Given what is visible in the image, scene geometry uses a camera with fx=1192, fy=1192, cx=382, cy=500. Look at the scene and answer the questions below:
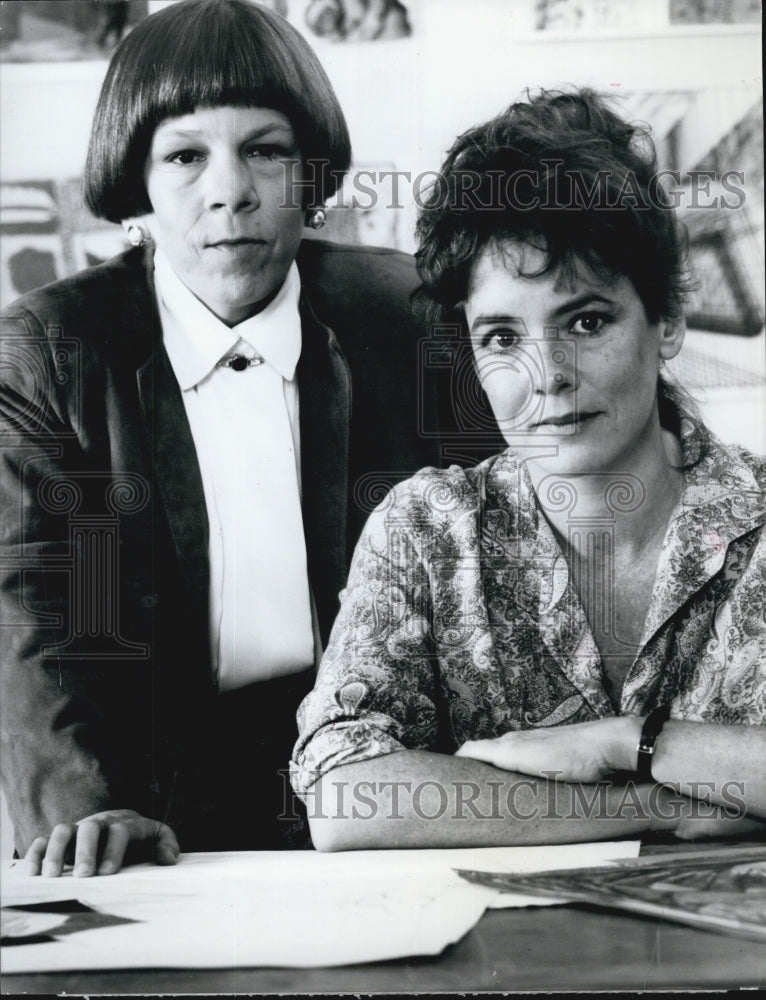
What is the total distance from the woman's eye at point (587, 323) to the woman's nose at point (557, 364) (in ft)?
0.10

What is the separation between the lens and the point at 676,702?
265 cm

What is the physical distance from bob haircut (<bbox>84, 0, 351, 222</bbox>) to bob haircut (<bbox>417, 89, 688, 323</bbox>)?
284 millimetres

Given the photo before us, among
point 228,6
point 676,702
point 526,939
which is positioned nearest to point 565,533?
point 676,702

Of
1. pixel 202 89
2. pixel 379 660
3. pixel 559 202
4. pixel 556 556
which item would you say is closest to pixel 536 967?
pixel 379 660

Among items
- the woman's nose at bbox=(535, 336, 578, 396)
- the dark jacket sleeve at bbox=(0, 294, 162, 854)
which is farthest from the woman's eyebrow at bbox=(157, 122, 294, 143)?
the woman's nose at bbox=(535, 336, 578, 396)

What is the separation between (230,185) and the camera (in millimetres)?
2709

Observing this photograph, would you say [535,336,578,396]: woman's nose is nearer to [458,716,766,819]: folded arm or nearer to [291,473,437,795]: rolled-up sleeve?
[291,473,437,795]: rolled-up sleeve

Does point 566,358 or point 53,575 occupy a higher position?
point 566,358

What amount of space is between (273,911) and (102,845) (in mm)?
408

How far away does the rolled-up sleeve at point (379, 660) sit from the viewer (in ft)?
8.41

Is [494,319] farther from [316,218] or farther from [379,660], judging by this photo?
[379,660]

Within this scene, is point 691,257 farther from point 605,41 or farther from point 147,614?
point 147,614

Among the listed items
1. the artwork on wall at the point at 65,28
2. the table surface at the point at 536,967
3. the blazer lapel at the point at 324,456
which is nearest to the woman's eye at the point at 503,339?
the blazer lapel at the point at 324,456

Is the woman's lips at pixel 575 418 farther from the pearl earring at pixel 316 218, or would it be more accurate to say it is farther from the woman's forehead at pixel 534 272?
the pearl earring at pixel 316 218
